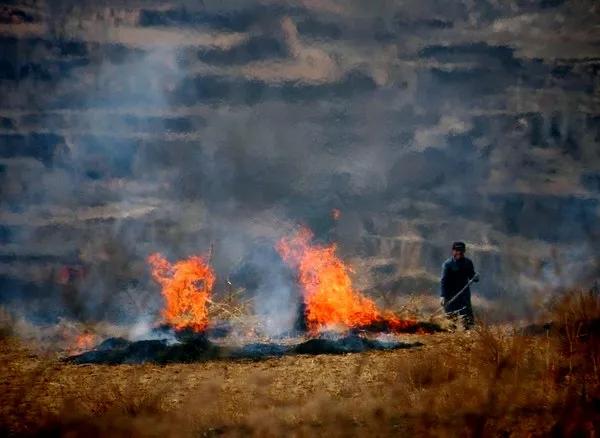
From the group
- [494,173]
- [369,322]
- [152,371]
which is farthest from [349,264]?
[152,371]

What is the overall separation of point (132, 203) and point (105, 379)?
1321cm

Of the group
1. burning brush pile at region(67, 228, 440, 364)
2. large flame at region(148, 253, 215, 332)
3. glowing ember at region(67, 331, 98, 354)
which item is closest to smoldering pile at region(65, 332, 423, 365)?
burning brush pile at region(67, 228, 440, 364)

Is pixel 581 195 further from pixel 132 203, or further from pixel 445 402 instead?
pixel 445 402

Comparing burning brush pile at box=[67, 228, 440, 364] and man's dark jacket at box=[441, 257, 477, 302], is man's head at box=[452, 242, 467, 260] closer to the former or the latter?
man's dark jacket at box=[441, 257, 477, 302]

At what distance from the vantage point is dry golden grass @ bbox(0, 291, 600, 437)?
5383 mm

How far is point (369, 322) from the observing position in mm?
11094

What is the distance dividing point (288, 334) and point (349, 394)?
4346 millimetres

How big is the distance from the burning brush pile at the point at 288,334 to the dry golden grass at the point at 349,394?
623mm

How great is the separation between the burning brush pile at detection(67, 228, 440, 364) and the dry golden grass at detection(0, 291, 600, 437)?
0.62 metres

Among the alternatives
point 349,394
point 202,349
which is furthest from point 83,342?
point 349,394

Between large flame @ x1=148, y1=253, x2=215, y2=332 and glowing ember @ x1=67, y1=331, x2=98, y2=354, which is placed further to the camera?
large flame @ x1=148, y1=253, x2=215, y2=332

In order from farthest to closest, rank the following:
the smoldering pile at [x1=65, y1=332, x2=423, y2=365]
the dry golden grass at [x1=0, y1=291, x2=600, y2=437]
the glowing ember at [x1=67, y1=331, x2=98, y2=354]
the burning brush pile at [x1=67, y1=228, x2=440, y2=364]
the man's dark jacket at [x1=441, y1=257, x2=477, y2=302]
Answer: the man's dark jacket at [x1=441, y1=257, x2=477, y2=302], the glowing ember at [x1=67, y1=331, x2=98, y2=354], the burning brush pile at [x1=67, y1=228, x2=440, y2=364], the smoldering pile at [x1=65, y1=332, x2=423, y2=365], the dry golden grass at [x1=0, y1=291, x2=600, y2=437]

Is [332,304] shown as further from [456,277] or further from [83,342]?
[83,342]

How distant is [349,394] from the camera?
6.93 metres
